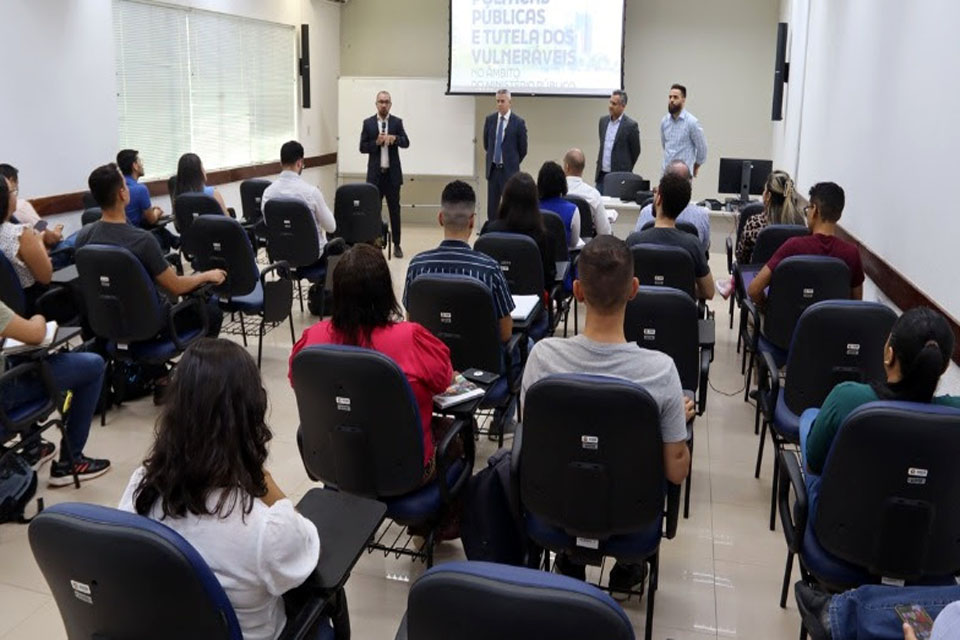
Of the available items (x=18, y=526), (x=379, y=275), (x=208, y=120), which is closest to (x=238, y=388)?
(x=379, y=275)

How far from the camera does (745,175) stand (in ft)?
23.4

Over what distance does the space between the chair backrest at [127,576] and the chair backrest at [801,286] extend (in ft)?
9.16

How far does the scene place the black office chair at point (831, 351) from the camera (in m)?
2.78

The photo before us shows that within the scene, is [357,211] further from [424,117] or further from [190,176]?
[424,117]

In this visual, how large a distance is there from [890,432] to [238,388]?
57.7 inches

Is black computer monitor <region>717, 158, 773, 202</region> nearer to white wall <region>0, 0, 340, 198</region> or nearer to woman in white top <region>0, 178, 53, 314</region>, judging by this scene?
white wall <region>0, 0, 340, 198</region>

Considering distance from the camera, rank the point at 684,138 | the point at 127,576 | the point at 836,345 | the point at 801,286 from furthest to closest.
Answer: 1. the point at 684,138
2. the point at 801,286
3. the point at 836,345
4. the point at 127,576

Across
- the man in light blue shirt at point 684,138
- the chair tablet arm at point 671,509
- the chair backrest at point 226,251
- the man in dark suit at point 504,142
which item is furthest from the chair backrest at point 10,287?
the man in light blue shirt at point 684,138

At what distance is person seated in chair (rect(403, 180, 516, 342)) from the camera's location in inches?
128

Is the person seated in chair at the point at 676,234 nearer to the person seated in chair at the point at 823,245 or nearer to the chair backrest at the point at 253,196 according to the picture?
the person seated in chair at the point at 823,245

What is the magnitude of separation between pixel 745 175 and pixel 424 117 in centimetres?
441

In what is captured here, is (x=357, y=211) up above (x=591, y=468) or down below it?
above

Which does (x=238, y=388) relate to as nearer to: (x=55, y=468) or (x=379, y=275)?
(x=379, y=275)

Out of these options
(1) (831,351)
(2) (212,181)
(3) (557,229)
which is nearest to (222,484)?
(1) (831,351)
